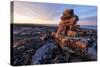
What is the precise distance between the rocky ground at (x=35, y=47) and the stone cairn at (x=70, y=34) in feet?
0.22

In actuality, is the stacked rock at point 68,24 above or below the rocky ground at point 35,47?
above

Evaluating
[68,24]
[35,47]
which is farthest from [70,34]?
[35,47]

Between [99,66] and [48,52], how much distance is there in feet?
2.59

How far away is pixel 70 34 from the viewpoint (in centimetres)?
251

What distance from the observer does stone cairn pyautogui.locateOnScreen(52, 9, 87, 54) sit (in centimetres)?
246

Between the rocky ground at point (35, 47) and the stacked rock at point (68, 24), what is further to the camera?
the stacked rock at point (68, 24)

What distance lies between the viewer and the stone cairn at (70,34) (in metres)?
2.46

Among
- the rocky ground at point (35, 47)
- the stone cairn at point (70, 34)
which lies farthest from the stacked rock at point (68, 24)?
the rocky ground at point (35, 47)

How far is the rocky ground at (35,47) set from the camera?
2.26 meters

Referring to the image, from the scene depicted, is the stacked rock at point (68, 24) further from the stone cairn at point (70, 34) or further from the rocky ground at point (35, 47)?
the rocky ground at point (35, 47)

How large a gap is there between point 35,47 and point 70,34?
51cm

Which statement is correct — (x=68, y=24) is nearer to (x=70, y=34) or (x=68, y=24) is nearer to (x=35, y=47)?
(x=70, y=34)
